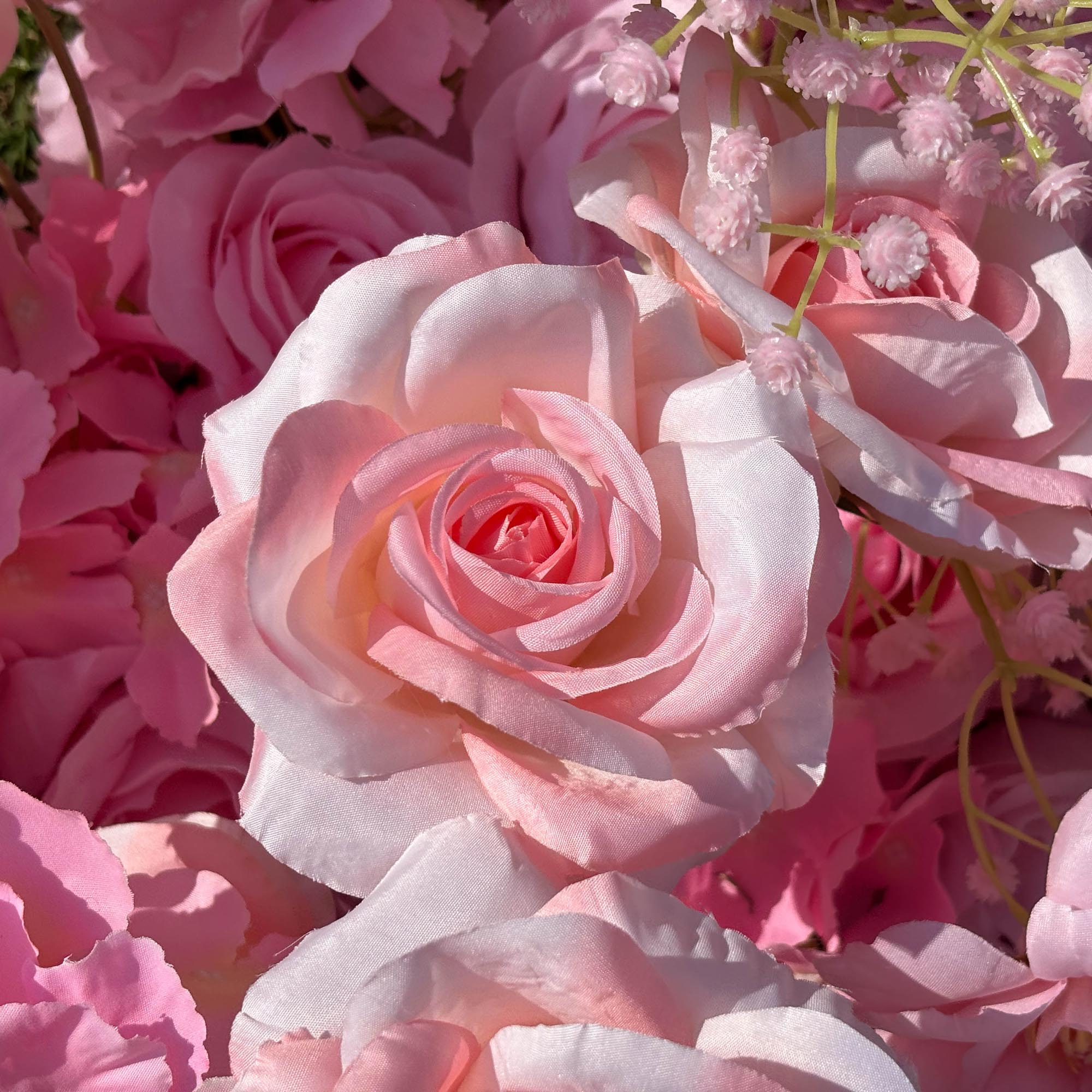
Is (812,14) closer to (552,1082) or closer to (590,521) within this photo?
(590,521)

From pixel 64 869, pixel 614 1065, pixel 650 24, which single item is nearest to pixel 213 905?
pixel 64 869

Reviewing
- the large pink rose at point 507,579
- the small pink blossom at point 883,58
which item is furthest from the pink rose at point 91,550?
the small pink blossom at point 883,58

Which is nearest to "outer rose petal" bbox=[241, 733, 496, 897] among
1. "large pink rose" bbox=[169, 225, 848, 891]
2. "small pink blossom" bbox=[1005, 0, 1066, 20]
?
"large pink rose" bbox=[169, 225, 848, 891]

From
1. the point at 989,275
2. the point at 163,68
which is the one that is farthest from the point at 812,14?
the point at 163,68

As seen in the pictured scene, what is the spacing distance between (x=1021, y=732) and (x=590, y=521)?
26 cm

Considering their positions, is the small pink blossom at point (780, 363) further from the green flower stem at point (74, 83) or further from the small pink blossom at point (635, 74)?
the green flower stem at point (74, 83)

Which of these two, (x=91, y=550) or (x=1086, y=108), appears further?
(x=91, y=550)

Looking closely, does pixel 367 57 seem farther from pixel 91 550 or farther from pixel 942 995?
pixel 942 995

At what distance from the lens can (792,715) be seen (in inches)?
10.9

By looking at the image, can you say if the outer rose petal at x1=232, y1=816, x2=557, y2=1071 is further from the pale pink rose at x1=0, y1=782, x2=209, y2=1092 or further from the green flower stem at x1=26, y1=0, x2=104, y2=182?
the green flower stem at x1=26, y1=0, x2=104, y2=182

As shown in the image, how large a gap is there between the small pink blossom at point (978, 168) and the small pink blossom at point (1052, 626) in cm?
13

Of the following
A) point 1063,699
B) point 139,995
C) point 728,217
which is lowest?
point 1063,699

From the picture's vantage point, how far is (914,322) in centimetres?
31

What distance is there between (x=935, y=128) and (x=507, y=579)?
134 millimetres
